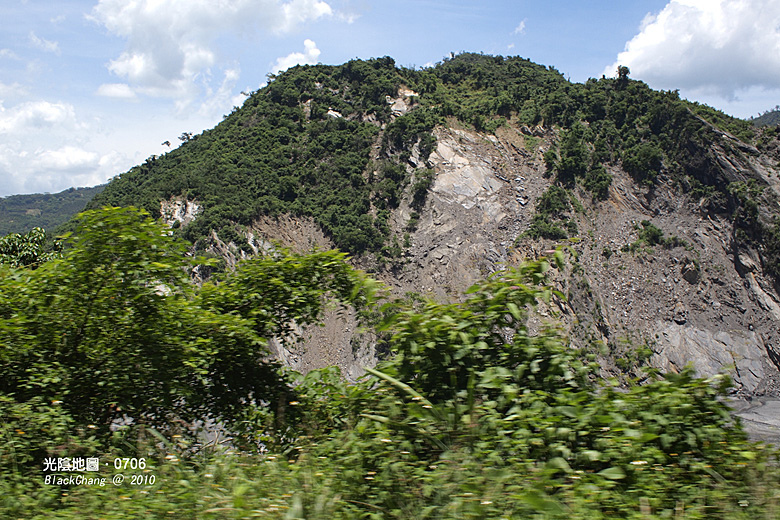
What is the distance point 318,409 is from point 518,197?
29537 millimetres

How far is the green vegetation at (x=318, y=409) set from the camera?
5.79ft

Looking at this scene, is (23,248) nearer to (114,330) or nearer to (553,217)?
(114,330)

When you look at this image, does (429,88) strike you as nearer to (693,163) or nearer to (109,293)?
(693,163)

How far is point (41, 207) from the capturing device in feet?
376

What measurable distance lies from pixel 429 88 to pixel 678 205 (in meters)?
21.3

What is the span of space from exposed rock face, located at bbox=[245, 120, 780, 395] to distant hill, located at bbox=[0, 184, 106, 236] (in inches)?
3172

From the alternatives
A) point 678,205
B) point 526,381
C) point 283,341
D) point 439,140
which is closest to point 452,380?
point 526,381

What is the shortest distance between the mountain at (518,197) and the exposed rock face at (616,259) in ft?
0.35

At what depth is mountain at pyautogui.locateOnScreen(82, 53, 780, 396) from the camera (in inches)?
1057

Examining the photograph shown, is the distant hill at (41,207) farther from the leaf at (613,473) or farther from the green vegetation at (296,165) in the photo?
the leaf at (613,473)

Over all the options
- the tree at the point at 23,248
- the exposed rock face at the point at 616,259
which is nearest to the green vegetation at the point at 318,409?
the tree at the point at 23,248

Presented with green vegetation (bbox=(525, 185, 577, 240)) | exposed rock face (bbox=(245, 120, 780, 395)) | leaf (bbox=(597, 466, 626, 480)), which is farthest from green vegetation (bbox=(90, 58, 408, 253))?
leaf (bbox=(597, 466, 626, 480))

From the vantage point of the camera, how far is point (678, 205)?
32.9 metres

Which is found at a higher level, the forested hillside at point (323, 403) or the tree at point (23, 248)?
the tree at point (23, 248)
